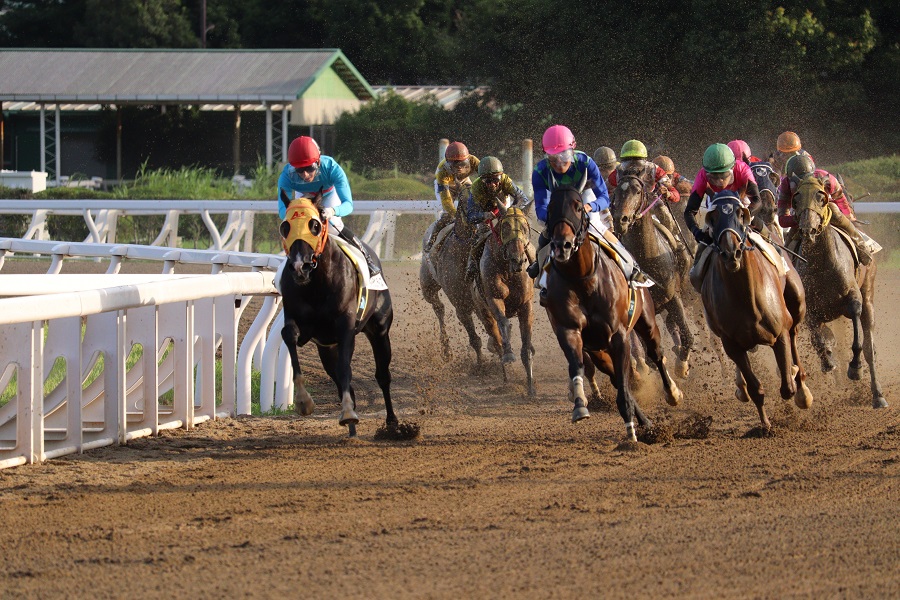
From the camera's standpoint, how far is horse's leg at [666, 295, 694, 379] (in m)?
11.4

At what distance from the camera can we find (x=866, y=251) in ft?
35.7

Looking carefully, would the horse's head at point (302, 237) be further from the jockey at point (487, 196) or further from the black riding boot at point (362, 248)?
the jockey at point (487, 196)

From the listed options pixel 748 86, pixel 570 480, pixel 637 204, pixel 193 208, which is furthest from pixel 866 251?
pixel 748 86

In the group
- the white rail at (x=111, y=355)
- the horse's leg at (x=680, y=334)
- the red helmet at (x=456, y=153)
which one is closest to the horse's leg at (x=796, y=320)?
the horse's leg at (x=680, y=334)

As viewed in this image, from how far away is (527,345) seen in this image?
11.4 metres

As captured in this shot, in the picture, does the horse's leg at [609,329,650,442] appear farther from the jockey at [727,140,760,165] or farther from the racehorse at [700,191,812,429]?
the jockey at [727,140,760,165]

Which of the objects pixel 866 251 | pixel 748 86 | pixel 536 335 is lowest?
pixel 536 335

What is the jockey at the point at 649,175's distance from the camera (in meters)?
10.9

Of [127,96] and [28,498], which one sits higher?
[127,96]

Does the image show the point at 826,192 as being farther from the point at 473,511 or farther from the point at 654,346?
the point at 473,511

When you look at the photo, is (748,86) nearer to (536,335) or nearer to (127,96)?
(536,335)

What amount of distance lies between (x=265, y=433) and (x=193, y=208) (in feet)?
39.3

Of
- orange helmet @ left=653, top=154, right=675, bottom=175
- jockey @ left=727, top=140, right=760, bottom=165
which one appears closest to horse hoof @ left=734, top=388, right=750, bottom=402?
jockey @ left=727, top=140, right=760, bottom=165

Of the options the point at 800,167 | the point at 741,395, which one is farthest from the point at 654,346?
the point at 800,167
